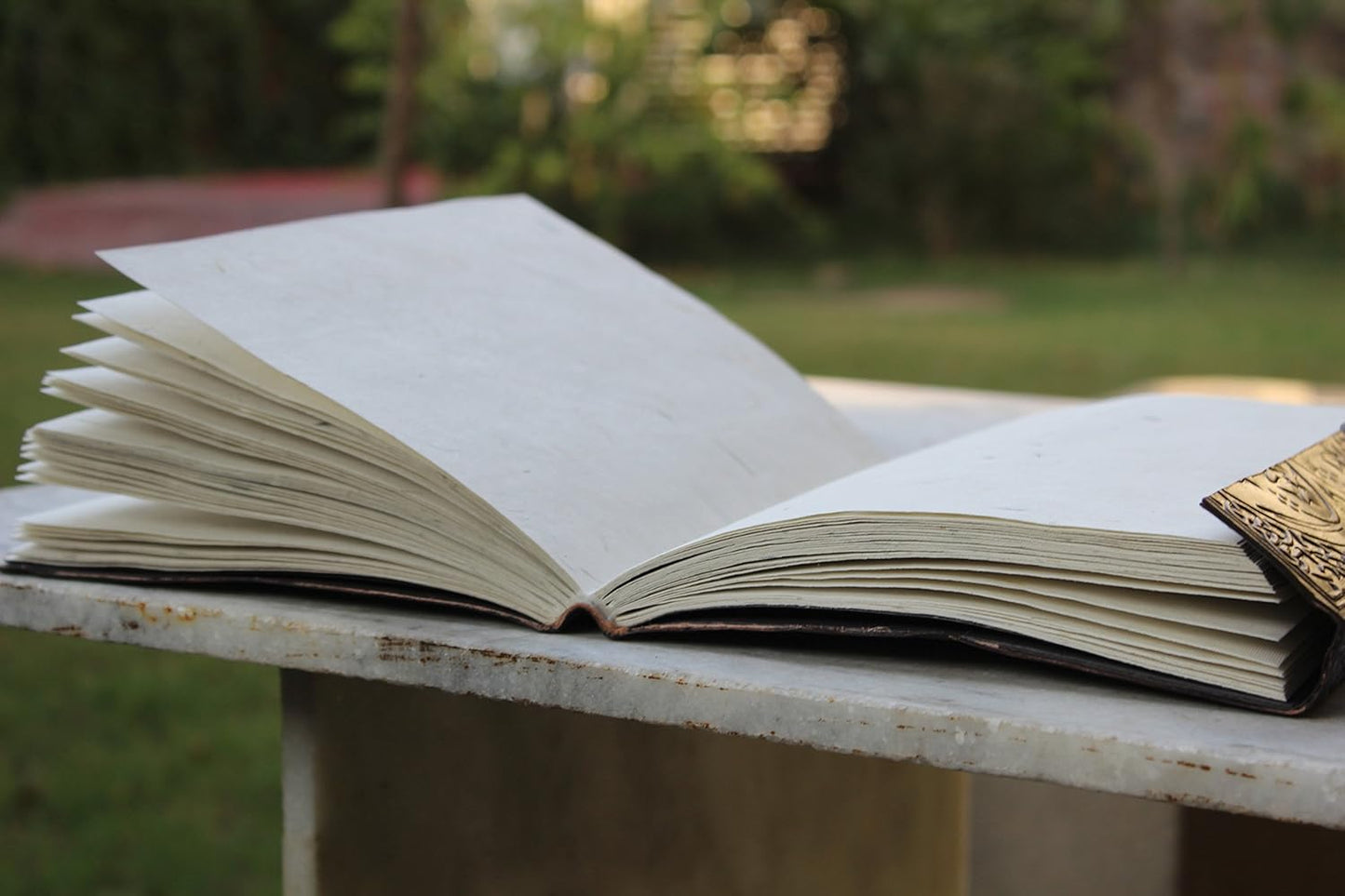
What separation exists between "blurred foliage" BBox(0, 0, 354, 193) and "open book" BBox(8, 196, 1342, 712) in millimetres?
4061

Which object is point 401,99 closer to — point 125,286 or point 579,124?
point 125,286

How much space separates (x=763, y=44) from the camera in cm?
838

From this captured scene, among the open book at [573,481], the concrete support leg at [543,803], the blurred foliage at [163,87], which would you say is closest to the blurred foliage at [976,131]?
the blurred foliage at [163,87]

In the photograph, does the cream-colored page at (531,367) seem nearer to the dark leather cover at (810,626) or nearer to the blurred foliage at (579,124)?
the dark leather cover at (810,626)

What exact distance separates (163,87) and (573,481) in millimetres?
5834

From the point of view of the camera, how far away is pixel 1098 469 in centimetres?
72

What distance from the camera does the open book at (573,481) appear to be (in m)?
0.61

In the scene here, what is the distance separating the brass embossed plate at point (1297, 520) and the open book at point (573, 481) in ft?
0.06

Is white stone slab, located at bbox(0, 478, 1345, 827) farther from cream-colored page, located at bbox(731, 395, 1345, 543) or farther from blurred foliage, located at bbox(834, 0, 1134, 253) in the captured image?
blurred foliage, located at bbox(834, 0, 1134, 253)

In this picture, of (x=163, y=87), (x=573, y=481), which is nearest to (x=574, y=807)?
(x=573, y=481)

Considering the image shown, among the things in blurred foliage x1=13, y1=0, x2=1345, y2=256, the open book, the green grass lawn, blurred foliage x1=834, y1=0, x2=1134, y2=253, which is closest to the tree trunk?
the green grass lawn

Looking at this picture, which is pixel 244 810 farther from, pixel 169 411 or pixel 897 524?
pixel 897 524

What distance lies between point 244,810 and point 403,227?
1208 millimetres

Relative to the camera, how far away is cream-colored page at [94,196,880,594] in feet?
2.36
